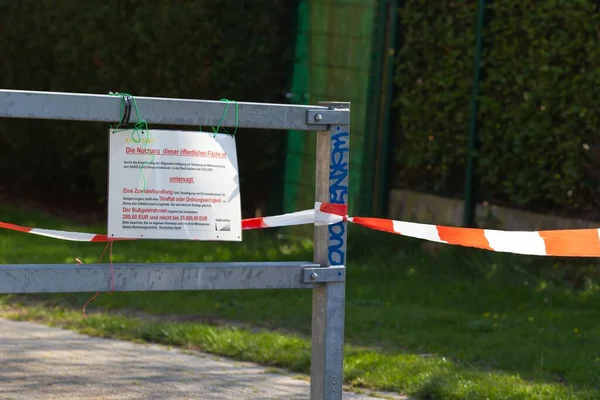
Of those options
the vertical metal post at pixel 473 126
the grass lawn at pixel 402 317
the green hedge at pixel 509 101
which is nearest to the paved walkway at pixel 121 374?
the grass lawn at pixel 402 317

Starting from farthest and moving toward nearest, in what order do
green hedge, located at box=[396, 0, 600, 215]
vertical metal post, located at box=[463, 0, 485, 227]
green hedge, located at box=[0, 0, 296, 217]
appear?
green hedge, located at box=[0, 0, 296, 217] → vertical metal post, located at box=[463, 0, 485, 227] → green hedge, located at box=[396, 0, 600, 215]

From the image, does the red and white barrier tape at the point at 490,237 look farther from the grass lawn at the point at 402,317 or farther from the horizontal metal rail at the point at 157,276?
the grass lawn at the point at 402,317

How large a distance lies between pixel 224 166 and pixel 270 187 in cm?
805

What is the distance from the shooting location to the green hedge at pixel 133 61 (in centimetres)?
1113

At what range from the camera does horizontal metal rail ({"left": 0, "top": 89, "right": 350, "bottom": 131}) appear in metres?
3.57

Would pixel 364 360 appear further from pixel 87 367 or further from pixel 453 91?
pixel 453 91

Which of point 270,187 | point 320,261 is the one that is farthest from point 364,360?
point 270,187

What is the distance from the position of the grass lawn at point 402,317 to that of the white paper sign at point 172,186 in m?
2.15

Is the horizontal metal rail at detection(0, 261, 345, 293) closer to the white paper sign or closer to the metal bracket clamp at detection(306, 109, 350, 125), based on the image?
the white paper sign

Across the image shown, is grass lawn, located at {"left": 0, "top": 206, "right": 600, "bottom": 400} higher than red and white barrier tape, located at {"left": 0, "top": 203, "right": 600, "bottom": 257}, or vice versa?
red and white barrier tape, located at {"left": 0, "top": 203, "right": 600, "bottom": 257}

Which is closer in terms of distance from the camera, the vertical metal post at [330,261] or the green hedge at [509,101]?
the vertical metal post at [330,261]

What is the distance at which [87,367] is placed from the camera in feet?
20.6

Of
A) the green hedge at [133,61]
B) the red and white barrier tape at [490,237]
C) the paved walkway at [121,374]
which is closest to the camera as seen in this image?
the red and white barrier tape at [490,237]

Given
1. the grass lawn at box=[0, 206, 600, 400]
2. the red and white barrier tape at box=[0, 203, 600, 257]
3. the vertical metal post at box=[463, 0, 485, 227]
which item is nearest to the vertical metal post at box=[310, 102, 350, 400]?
the red and white barrier tape at box=[0, 203, 600, 257]
